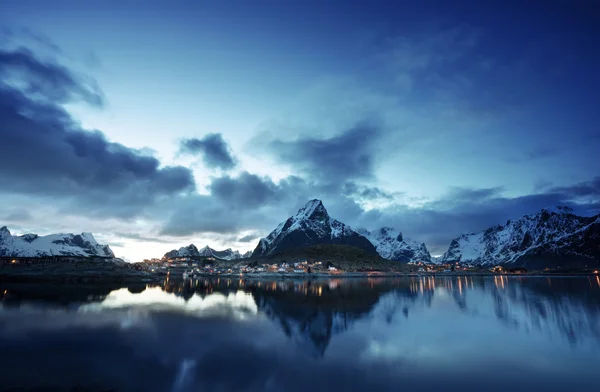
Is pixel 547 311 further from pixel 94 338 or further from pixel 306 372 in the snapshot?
pixel 94 338

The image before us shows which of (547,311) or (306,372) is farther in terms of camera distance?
(547,311)

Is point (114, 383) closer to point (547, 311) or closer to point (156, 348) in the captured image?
point (156, 348)

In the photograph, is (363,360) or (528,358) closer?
(363,360)

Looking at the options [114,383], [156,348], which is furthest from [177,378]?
[156,348]

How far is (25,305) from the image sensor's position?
42125mm

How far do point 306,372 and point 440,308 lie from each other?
4237cm

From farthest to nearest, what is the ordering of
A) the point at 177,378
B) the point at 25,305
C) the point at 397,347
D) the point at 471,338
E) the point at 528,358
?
the point at 25,305
the point at 471,338
the point at 397,347
the point at 528,358
the point at 177,378

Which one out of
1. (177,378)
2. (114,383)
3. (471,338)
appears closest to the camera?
(114,383)

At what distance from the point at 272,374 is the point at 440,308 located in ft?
145

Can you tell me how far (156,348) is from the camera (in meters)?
24.5

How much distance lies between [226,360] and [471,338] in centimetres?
2444

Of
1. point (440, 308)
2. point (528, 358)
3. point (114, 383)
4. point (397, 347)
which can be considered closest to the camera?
point (114, 383)

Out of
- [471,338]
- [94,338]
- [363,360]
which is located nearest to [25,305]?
[94,338]

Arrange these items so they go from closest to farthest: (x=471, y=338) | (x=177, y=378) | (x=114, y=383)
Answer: (x=114, y=383), (x=177, y=378), (x=471, y=338)
